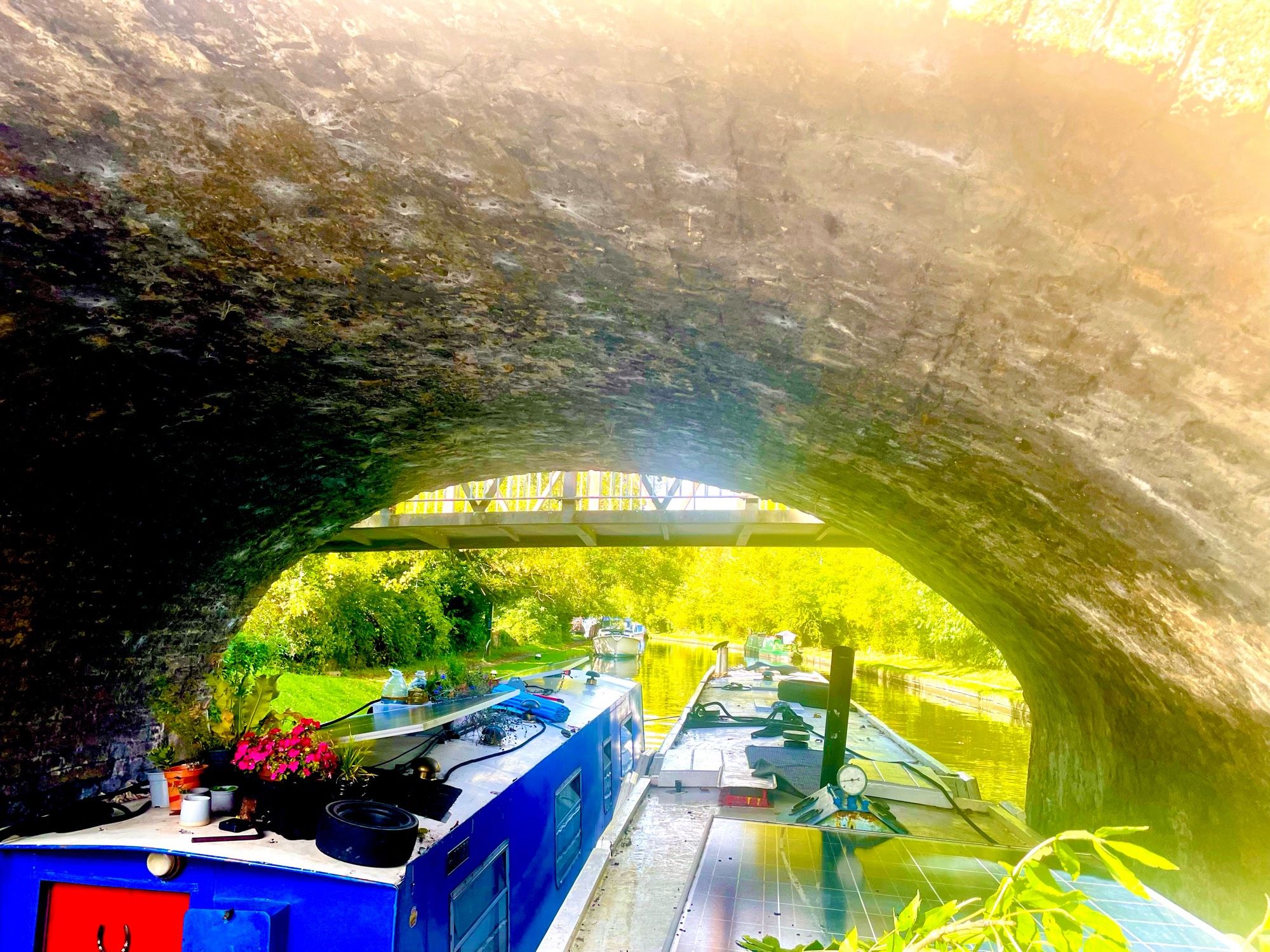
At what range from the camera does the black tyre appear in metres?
4.03

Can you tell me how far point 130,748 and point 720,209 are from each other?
654cm

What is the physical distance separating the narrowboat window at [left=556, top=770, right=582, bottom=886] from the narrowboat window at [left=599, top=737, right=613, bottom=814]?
130 cm

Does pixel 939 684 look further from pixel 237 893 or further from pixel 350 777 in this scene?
pixel 237 893

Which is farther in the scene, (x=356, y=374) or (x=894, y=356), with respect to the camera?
(x=356, y=374)

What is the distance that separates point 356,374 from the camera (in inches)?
180

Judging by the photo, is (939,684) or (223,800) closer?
(223,800)

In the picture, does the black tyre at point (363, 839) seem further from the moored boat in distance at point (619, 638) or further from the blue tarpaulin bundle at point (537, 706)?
the moored boat in distance at point (619, 638)

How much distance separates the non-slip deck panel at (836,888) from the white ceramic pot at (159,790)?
3.55 meters

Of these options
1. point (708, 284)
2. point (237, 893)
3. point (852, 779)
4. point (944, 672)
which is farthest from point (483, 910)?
point (944, 672)

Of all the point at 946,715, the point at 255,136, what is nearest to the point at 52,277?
the point at 255,136

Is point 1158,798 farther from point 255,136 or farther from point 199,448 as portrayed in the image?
point 199,448

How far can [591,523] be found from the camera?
42.4 ft

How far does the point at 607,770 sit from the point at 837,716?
3755 mm

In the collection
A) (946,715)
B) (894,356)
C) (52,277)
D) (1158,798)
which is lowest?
(946,715)
